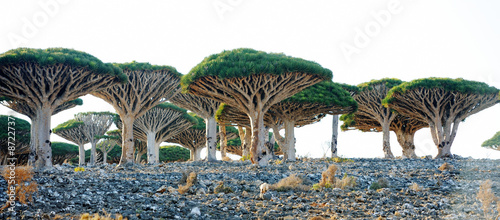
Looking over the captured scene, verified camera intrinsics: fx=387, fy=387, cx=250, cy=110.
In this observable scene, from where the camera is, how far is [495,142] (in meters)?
56.0

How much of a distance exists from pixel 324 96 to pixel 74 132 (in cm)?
2911

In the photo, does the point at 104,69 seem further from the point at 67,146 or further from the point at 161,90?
the point at 67,146

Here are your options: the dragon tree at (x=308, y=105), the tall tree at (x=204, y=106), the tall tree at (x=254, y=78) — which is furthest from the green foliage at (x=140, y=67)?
the dragon tree at (x=308, y=105)

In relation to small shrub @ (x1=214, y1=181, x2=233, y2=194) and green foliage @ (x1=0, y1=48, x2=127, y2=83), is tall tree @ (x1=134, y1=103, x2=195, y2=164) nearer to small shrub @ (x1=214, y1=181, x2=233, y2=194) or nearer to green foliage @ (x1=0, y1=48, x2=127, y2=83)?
green foliage @ (x1=0, y1=48, x2=127, y2=83)

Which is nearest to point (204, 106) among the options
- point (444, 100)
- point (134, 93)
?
point (134, 93)

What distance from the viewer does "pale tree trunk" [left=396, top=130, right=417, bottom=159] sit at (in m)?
36.5

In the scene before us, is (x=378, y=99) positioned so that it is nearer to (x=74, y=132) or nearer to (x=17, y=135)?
(x=74, y=132)

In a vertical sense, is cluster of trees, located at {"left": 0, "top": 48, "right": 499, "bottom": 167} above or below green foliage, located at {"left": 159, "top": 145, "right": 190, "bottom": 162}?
above

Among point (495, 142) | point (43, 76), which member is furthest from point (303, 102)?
point (495, 142)

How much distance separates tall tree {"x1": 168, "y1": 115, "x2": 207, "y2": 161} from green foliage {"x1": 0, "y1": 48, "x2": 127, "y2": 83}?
24.8 meters

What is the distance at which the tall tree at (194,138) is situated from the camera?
1793 inches

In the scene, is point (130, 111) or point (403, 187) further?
point (130, 111)

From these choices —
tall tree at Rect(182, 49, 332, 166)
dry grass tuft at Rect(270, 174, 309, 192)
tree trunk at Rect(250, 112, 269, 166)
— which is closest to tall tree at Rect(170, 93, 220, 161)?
tall tree at Rect(182, 49, 332, 166)

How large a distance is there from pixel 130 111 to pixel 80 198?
655 inches
